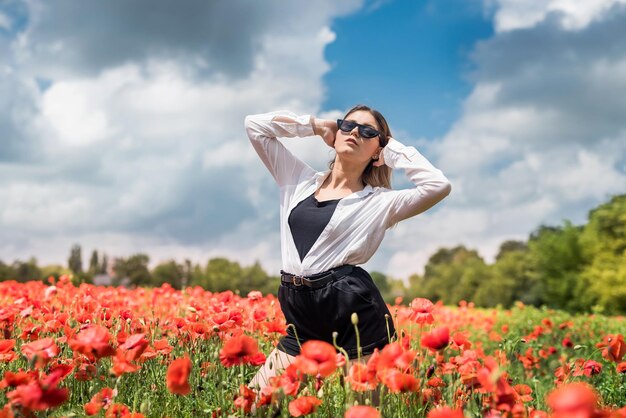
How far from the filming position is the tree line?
24297 mm

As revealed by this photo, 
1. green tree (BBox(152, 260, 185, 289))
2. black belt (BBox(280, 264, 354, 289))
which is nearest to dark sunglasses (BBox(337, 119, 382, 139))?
black belt (BBox(280, 264, 354, 289))

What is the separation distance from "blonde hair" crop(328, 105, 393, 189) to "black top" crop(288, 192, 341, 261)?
488mm

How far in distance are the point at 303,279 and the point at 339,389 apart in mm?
708

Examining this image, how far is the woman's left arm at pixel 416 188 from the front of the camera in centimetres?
399

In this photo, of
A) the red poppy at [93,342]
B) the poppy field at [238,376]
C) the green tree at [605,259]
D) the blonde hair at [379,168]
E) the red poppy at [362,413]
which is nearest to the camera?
the red poppy at [362,413]

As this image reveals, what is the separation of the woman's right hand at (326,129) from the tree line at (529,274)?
60.0ft

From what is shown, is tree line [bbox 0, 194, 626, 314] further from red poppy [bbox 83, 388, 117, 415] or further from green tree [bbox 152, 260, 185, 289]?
red poppy [bbox 83, 388, 117, 415]

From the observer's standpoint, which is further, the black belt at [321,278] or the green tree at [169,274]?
the green tree at [169,274]

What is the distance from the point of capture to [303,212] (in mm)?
4152

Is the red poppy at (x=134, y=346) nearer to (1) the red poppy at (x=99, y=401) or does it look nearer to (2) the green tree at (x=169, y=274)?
(1) the red poppy at (x=99, y=401)

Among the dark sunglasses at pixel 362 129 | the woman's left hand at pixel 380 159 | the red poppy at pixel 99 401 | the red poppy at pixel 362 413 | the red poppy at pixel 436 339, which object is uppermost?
the dark sunglasses at pixel 362 129

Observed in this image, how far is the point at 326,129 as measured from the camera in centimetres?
444

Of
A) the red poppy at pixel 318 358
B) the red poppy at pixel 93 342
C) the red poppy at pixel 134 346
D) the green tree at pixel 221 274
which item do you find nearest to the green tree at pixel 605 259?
the green tree at pixel 221 274

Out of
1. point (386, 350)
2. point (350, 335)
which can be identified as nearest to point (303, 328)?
point (350, 335)
